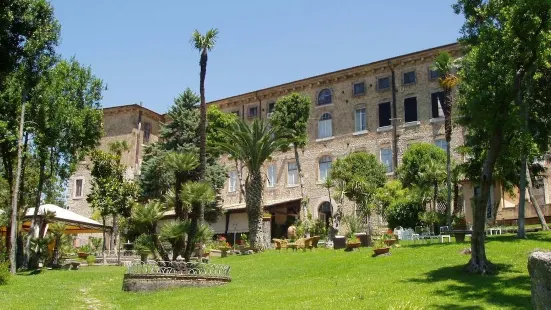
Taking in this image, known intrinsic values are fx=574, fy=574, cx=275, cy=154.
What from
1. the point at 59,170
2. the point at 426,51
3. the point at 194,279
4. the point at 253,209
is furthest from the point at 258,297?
the point at 426,51

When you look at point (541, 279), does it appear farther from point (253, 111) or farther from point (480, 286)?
point (253, 111)

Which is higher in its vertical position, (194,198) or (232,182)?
(232,182)

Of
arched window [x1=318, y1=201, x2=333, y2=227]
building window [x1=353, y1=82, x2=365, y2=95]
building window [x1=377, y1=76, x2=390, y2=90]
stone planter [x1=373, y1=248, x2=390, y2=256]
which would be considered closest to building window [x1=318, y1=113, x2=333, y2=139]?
building window [x1=353, y1=82, x2=365, y2=95]

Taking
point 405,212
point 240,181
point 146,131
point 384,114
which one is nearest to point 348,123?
point 384,114

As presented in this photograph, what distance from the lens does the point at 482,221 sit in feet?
52.2

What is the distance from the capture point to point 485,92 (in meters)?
16.3

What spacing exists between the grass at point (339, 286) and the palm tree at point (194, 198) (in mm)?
2049

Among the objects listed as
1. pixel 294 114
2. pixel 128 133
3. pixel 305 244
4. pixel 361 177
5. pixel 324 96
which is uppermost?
pixel 324 96

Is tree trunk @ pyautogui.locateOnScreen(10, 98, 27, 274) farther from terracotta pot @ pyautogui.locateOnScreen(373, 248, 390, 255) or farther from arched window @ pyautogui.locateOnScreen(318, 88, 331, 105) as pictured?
arched window @ pyautogui.locateOnScreen(318, 88, 331, 105)

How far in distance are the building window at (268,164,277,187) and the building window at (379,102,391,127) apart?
9678 mm

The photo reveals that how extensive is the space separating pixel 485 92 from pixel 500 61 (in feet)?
3.20

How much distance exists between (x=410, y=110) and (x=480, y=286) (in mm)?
27811

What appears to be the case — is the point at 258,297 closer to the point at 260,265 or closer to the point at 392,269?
the point at 392,269

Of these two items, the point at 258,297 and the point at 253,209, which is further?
the point at 253,209
